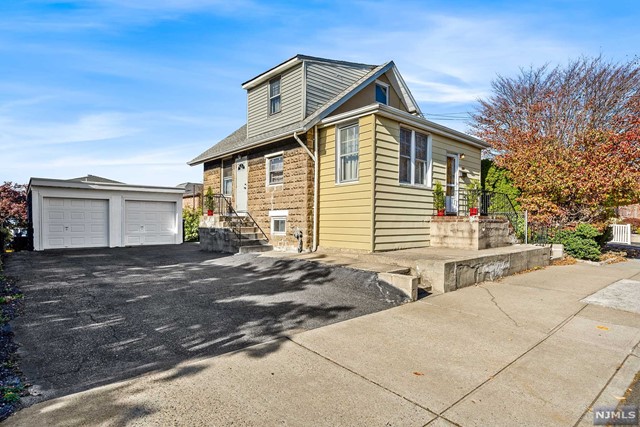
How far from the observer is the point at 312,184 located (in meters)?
10.1

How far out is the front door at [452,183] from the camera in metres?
11.4

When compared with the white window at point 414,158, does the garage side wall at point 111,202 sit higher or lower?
lower

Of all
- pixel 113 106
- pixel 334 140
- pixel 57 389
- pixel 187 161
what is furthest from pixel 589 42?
pixel 57 389

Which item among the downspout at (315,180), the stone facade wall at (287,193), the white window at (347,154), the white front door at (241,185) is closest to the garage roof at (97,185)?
the white front door at (241,185)

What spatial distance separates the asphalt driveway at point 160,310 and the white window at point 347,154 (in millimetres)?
2804

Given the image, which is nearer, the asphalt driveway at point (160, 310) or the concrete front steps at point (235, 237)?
the asphalt driveway at point (160, 310)

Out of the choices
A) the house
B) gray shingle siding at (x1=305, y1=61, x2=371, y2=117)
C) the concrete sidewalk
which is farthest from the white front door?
the concrete sidewalk

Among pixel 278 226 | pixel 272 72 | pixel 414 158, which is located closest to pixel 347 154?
pixel 414 158

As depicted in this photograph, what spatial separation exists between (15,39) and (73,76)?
2.26 m

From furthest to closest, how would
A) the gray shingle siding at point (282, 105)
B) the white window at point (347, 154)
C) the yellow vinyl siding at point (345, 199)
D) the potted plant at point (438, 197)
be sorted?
the gray shingle siding at point (282, 105), the potted plant at point (438, 197), the white window at point (347, 154), the yellow vinyl siding at point (345, 199)

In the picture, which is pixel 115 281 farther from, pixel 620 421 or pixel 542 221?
pixel 542 221

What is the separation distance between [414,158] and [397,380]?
25.1 ft

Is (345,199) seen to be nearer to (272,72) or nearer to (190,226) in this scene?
(272,72)

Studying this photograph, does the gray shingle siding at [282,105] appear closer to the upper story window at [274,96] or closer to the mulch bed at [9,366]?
the upper story window at [274,96]
